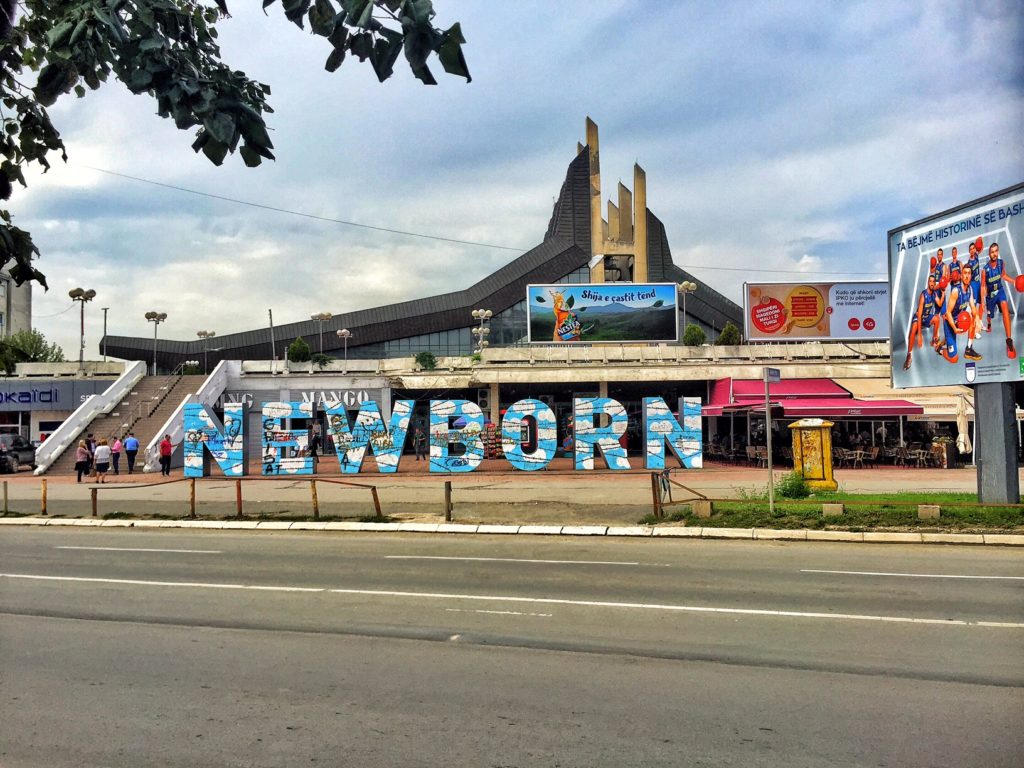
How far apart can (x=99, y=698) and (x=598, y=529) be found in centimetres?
1090

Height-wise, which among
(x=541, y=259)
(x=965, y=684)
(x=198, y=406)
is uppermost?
(x=541, y=259)

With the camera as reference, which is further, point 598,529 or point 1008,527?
point 598,529

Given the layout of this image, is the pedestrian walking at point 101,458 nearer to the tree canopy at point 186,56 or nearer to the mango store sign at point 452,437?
the mango store sign at point 452,437

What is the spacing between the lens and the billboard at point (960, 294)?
51.5 feet

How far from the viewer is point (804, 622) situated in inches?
323

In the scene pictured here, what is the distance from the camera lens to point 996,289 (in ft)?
52.5

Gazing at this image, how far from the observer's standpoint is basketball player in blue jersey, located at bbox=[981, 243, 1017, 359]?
15.8 m

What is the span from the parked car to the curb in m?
20.3

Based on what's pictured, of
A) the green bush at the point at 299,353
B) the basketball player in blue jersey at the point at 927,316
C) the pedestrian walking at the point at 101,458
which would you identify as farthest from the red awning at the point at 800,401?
the pedestrian walking at the point at 101,458

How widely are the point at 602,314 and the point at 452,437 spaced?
15.7m

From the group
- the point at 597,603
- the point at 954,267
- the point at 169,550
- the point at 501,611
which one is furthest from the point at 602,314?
the point at 501,611

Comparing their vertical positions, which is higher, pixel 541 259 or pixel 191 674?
pixel 541 259

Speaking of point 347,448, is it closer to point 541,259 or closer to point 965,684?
point 965,684

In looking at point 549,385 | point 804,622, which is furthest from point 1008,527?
point 549,385
